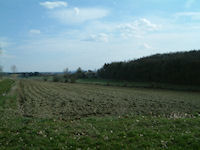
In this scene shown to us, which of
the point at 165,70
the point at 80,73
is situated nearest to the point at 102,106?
the point at 165,70

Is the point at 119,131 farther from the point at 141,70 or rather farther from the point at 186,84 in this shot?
the point at 141,70

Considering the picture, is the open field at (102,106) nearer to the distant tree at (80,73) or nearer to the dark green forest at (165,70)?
the dark green forest at (165,70)

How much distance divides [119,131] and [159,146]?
1.84 m

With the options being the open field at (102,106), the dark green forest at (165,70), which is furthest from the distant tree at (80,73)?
the open field at (102,106)

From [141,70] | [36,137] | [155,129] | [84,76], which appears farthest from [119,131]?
[84,76]

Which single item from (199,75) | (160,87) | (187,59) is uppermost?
(187,59)

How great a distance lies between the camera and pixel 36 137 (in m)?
6.41

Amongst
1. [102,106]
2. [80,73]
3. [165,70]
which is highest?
[165,70]

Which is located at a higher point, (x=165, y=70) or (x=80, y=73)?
(x=165, y=70)

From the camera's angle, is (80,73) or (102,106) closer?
(102,106)

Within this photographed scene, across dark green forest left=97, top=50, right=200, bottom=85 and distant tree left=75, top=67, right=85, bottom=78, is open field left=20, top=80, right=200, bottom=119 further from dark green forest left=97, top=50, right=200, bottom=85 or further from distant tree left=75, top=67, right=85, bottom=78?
distant tree left=75, top=67, right=85, bottom=78

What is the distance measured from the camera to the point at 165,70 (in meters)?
48.4

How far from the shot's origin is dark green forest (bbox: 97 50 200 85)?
4300cm

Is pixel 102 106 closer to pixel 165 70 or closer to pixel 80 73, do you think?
pixel 165 70
